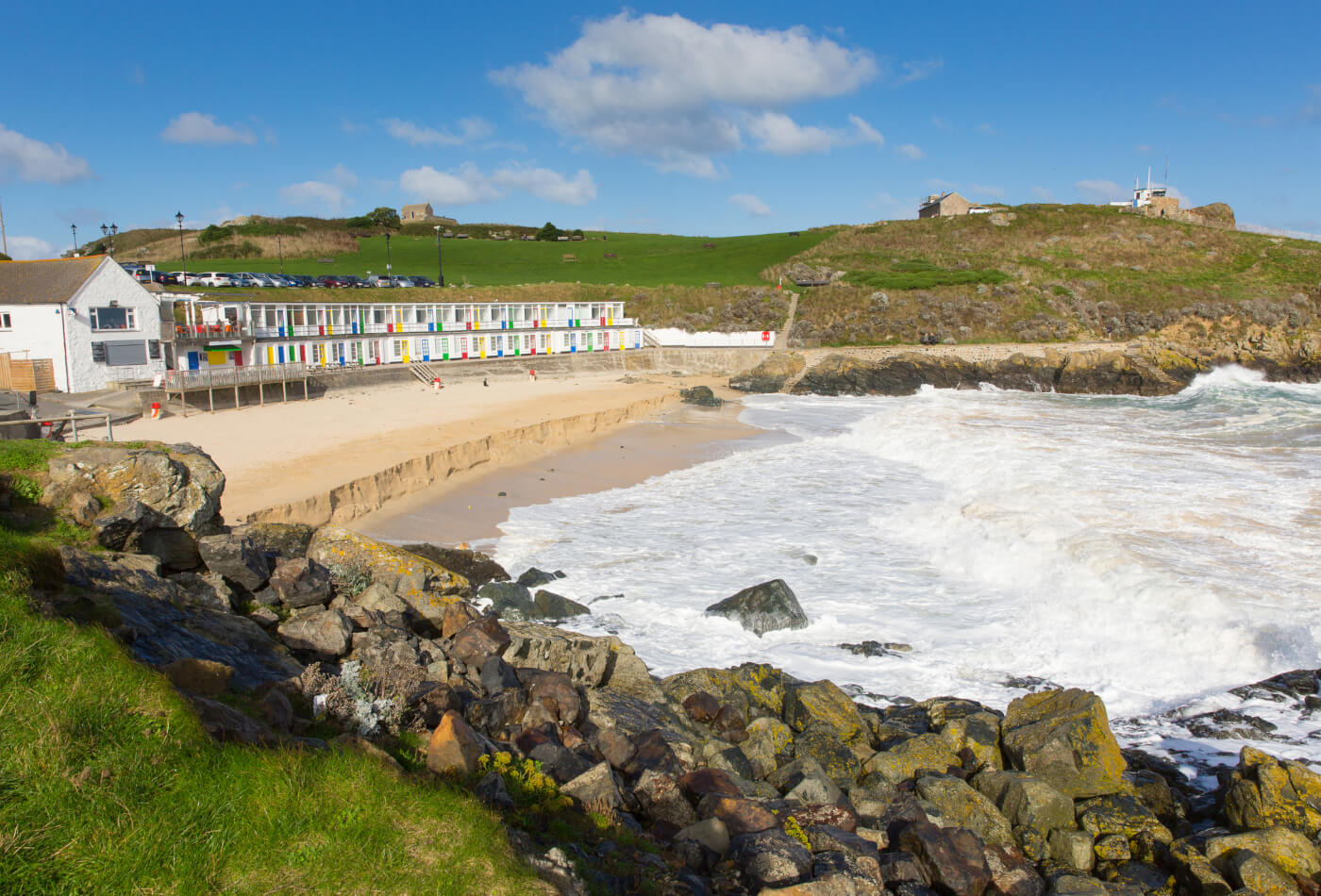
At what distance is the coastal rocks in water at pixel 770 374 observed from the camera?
44.7 metres

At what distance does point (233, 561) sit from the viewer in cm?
1028

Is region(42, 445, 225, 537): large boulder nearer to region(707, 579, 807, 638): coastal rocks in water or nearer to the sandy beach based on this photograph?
the sandy beach

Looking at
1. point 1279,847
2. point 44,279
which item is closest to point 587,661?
point 1279,847

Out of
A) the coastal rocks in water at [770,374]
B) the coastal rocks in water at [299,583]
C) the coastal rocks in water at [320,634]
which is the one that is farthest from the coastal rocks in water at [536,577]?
the coastal rocks in water at [770,374]

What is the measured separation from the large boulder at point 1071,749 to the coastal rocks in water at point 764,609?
4291 millimetres

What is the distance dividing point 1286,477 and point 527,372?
3420cm

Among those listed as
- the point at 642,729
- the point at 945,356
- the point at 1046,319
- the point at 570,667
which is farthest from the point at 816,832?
the point at 1046,319

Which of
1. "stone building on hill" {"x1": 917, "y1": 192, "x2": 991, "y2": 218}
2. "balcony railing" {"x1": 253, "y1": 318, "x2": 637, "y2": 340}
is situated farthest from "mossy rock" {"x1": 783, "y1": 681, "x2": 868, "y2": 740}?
"stone building on hill" {"x1": 917, "y1": 192, "x2": 991, "y2": 218}

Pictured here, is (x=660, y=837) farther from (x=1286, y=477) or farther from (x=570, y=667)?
(x=1286, y=477)

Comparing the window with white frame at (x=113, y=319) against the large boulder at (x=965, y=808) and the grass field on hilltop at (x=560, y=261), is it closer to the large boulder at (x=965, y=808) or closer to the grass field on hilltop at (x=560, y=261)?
the large boulder at (x=965, y=808)

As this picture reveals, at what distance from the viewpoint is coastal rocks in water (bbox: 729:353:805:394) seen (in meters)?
44.7

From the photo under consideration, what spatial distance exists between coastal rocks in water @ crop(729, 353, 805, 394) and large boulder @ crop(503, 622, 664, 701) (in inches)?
1383

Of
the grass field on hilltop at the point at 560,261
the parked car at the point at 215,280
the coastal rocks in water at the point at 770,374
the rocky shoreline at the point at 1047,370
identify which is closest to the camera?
the rocky shoreline at the point at 1047,370

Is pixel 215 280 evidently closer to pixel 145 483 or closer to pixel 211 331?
pixel 211 331
